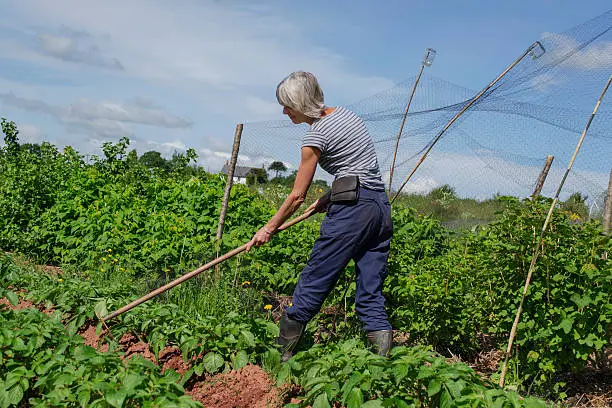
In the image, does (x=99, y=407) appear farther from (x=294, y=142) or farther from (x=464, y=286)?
(x=294, y=142)

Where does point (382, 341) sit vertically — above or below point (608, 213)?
below

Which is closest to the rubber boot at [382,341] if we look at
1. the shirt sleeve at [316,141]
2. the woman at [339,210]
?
the woman at [339,210]

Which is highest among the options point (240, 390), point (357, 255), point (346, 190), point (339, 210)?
point (346, 190)

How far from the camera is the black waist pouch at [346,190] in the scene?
12.0 feet

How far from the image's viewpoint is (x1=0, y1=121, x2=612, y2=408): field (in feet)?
9.53

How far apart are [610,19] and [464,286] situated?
7.12 feet

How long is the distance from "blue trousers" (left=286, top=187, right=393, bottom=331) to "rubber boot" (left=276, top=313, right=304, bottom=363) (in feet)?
0.13

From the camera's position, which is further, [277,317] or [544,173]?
[544,173]

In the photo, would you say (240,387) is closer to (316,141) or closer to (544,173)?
(316,141)

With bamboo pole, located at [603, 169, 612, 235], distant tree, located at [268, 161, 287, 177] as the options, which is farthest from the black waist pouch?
distant tree, located at [268, 161, 287, 177]

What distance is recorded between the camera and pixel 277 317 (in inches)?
207

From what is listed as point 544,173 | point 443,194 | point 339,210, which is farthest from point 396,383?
point 443,194

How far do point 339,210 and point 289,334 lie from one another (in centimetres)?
81

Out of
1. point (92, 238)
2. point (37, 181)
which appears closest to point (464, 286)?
point (92, 238)
